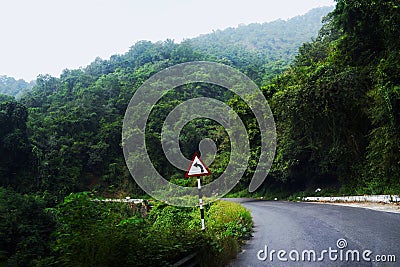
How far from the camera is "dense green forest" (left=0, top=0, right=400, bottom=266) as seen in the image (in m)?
6.10

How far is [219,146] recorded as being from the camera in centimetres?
3941

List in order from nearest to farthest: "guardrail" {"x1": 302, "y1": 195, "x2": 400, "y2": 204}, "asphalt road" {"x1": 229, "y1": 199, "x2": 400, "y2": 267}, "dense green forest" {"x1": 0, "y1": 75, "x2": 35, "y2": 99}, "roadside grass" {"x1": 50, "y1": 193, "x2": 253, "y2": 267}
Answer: "roadside grass" {"x1": 50, "y1": 193, "x2": 253, "y2": 267} < "asphalt road" {"x1": 229, "y1": 199, "x2": 400, "y2": 267} < "guardrail" {"x1": 302, "y1": 195, "x2": 400, "y2": 204} < "dense green forest" {"x1": 0, "y1": 75, "x2": 35, "y2": 99}

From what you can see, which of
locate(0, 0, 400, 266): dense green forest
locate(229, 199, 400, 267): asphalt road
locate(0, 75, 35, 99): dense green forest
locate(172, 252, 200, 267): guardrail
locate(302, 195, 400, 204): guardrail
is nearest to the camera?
locate(172, 252, 200, 267): guardrail

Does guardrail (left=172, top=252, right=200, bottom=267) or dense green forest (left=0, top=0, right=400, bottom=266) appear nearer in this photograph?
guardrail (left=172, top=252, right=200, bottom=267)

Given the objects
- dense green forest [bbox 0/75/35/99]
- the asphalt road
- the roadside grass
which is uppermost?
dense green forest [bbox 0/75/35/99]

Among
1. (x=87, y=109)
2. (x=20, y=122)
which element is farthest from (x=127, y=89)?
(x=20, y=122)

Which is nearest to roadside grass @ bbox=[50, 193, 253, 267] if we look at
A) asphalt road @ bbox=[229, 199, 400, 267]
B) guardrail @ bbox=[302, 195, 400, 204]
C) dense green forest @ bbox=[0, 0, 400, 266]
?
dense green forest @ bbox=[0, 0, 400, 266]

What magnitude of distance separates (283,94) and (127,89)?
135ft

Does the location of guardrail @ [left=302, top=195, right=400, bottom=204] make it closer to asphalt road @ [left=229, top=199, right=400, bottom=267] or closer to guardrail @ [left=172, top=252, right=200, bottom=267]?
asphalt road @ [left=229, top=199, right=400, bottom=267]

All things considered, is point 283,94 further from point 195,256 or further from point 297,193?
point 195,256

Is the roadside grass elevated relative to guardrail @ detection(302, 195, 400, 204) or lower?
elevated

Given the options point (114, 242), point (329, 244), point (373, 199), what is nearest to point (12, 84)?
point (373, 199)

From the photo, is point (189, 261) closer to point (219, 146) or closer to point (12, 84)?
point (219, 146)

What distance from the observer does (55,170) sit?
4078 centimetres
